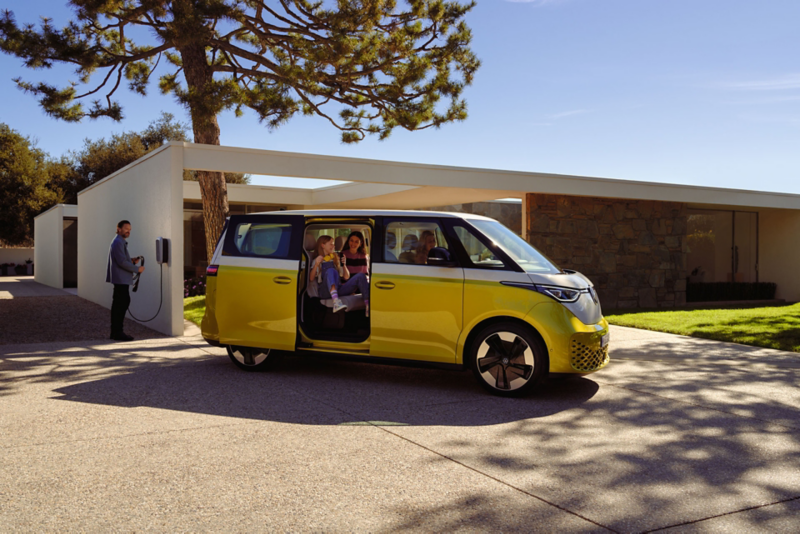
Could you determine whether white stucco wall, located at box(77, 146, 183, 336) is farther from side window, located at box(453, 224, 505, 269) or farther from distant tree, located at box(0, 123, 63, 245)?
distant tree, located at box(0, 123, 63, 245)

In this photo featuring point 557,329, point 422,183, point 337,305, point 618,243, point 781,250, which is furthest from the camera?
point 781,250

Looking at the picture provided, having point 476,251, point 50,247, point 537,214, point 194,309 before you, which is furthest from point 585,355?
point 50,247

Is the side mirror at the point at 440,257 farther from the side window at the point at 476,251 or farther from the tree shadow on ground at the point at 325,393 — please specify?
the tree shadow on ground at the point at 325,393

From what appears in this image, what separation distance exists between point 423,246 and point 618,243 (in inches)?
411

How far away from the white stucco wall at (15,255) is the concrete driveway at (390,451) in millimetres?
34852

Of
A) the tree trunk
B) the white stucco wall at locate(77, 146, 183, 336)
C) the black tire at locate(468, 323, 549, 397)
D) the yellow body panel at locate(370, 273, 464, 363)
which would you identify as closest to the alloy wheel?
the black tire at locate(468, 323, 549, 397)

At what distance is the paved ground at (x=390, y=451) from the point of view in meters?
3.44

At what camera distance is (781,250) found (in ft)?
64.5

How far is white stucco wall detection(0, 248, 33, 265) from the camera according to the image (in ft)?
123

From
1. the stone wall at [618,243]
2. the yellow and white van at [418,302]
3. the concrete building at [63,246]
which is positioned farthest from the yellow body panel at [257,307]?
the concrete building at [63,246]

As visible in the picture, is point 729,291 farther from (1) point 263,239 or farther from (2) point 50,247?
(2) point 50,247

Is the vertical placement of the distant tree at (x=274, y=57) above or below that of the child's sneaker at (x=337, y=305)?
above

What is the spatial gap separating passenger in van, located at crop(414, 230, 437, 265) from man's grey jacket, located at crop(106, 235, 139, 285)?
5.22 metres

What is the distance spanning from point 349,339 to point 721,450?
360 centimetres
